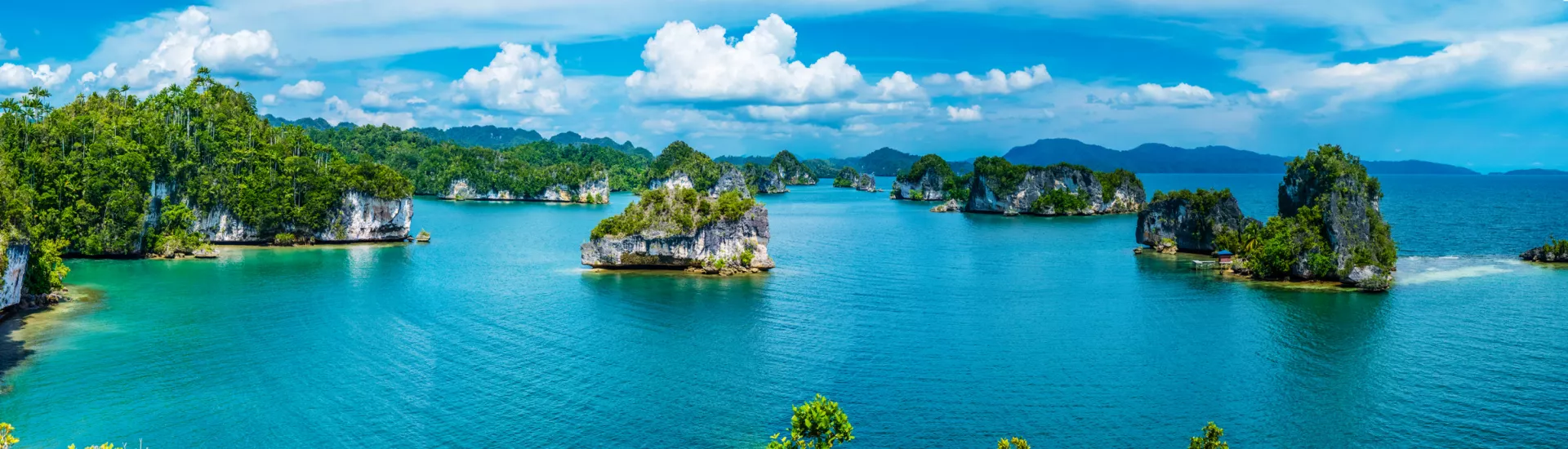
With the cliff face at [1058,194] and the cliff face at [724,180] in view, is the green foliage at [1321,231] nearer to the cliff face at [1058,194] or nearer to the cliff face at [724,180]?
the cliff face at [1058,194]

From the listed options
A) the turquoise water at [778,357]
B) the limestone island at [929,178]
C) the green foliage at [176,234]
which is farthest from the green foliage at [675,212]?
the limestone island at [929,178]

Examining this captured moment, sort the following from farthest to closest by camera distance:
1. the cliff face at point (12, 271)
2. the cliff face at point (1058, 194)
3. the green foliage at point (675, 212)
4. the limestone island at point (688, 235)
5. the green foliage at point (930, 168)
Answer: the green foliage at point (930, 168) < the cliff face at point (1058, 194) < the limestone island at point (688, 235) < the green foliage at point (675, 212) < the cliff face at point (12, 271)

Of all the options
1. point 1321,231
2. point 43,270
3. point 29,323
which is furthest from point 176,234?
point 1321,231

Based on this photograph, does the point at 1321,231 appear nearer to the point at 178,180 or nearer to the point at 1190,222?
the point at 1190,222

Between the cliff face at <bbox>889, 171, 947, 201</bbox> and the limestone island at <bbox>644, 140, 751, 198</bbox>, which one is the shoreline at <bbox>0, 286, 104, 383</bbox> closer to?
the limestone island at <bbox>644, 140, 751, 198</bbox>

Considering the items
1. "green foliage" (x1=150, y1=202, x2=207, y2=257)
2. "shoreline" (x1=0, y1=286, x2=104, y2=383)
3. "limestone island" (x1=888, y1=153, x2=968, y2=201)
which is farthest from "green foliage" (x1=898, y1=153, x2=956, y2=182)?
"shoreline" (x1=0, y1=286, x2=104, y2=383)

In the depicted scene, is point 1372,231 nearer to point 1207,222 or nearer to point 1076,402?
point 1207,222
